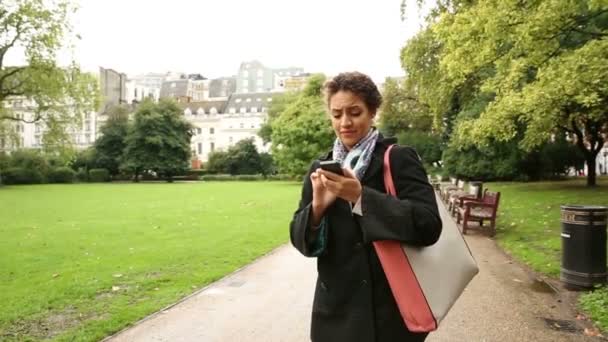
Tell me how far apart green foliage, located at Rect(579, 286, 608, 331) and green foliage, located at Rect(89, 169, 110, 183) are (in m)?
70.5

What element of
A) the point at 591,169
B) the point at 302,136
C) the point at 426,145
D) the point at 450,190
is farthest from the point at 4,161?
the point at 591,169

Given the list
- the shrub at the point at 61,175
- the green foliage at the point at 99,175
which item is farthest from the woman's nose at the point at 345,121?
the green foliage at the point at 99,175

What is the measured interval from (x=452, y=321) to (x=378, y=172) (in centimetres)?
464

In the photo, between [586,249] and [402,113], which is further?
[402,113]

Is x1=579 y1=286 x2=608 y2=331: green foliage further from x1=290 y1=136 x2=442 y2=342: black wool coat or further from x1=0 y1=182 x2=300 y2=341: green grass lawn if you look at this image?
x1=0 y1=182 x2=300 y2=341: green grass lawn

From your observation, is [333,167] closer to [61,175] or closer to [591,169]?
[591,169]

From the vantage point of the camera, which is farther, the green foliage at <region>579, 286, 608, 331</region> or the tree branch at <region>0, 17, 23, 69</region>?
the tree branch at <region>0, 17, 23, 69</region>

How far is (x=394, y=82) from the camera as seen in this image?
52.1 metres

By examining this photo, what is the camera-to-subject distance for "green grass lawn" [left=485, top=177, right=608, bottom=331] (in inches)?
275

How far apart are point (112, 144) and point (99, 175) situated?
4749 mm

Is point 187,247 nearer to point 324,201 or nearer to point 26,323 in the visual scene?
point 26,323

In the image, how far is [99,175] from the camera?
2783 inches

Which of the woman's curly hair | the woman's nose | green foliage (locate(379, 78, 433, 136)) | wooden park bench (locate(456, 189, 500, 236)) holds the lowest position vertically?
wooden park bench (locate(456, 189, 500, 236))

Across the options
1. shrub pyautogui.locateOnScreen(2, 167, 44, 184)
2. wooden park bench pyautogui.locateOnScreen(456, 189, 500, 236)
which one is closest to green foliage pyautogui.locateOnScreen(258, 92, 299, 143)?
shrub pyautogui.locateOnScreen(2, 167, 44, 184)
